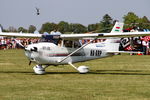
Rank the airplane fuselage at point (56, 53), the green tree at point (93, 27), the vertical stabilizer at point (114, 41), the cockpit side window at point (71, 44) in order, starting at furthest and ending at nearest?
the green tree at point (93, 27) < the vertical stabilizer at point (114, 41) < the cockpit side window at point (71, 44) < the airplane fuselage at point (56, 53)

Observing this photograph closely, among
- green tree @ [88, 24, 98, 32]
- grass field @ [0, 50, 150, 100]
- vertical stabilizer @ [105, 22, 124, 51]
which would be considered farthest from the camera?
green tree @ [88, 24, 98, 32]

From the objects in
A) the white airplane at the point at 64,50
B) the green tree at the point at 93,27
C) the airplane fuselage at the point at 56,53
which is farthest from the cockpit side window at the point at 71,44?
the green tree at the point at 93,27

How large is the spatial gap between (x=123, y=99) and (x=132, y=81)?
157 inches

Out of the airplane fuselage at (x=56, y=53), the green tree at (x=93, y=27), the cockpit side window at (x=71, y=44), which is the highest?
the green tree at (x=93, y=27)

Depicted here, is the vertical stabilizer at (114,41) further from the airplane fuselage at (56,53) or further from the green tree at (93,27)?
the green tree at (93,27)

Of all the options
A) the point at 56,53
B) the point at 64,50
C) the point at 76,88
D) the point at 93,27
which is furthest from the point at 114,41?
the point at 93,27

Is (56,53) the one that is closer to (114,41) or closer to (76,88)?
(114,41)

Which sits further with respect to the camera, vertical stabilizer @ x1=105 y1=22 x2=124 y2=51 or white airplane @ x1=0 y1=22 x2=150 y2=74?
vertical stabilizer @ x1=105 y1=22 x2=124 y2=51

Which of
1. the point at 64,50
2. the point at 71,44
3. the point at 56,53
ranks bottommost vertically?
the point at 56,53

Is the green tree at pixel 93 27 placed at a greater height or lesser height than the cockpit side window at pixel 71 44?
greater

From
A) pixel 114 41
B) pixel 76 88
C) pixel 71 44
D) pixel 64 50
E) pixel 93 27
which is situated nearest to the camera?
pixel 76 88

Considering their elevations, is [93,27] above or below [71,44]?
above

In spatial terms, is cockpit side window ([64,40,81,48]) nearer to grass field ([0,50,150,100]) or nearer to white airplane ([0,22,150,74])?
white airplane ([0,22,150,74])

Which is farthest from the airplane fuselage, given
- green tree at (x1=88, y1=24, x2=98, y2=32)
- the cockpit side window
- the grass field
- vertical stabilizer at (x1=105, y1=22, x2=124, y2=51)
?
green tree at (x1=88, y1=24, x2=98, y2=32)
